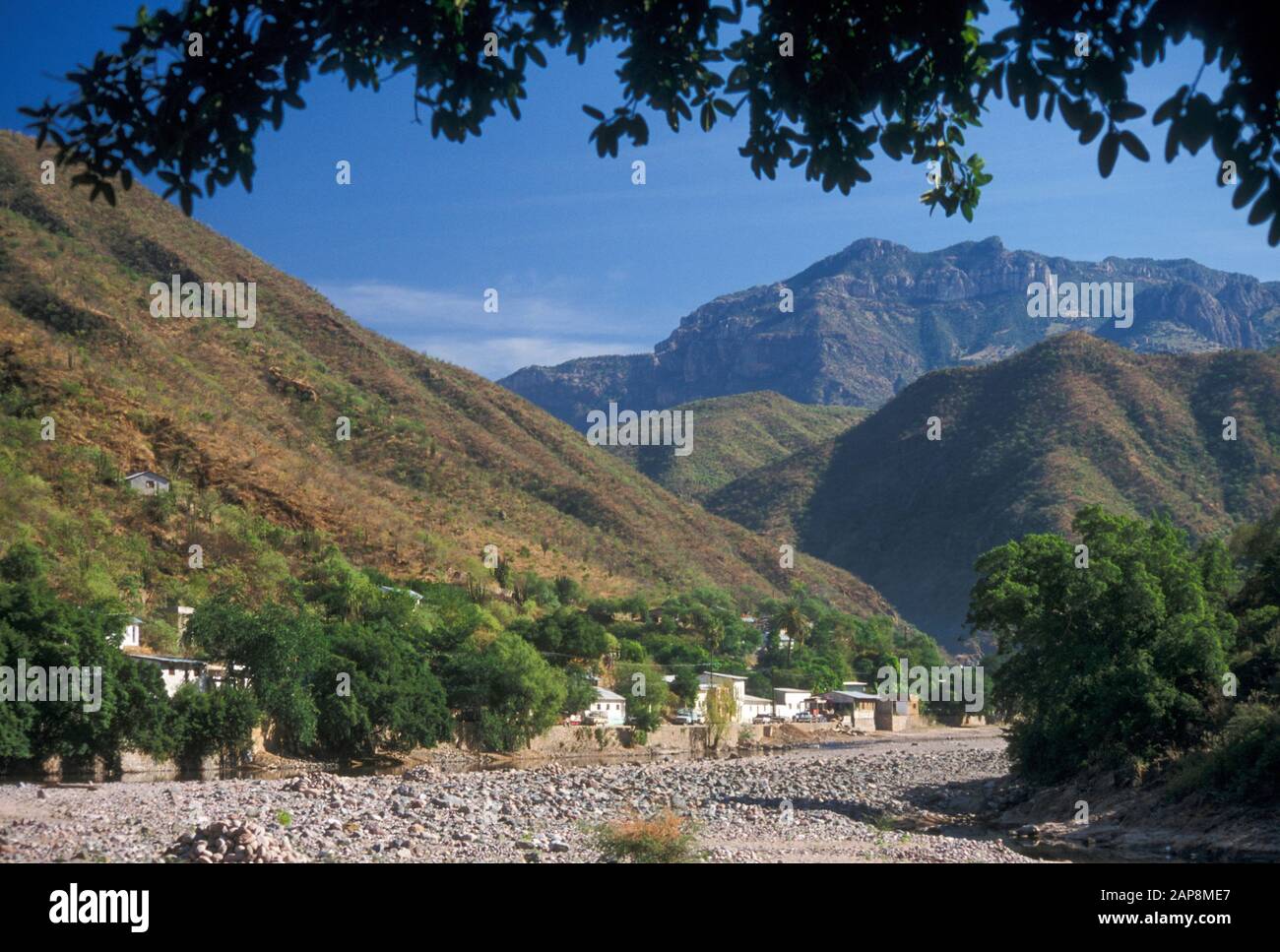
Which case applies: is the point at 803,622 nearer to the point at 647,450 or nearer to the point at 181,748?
the point at 181,748

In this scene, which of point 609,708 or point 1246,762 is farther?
point 609,708

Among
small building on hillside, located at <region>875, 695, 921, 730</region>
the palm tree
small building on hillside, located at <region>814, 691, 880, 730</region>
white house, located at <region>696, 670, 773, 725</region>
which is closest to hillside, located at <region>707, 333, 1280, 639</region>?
the palm tree

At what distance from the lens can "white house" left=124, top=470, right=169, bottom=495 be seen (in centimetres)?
4912

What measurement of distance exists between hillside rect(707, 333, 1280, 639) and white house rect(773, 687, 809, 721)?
41.3 m

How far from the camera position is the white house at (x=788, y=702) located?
65062mm

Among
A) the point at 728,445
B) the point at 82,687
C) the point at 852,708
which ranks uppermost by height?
the point at 728,445

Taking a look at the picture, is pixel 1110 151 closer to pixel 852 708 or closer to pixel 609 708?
pixel 609 708

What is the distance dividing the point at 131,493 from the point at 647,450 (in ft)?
421

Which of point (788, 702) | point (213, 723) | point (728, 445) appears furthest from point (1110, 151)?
point (728, 445)

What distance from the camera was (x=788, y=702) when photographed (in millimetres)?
66125

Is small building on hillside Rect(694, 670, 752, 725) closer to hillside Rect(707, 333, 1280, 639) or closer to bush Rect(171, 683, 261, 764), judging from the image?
bush Rect(171, 683, 261, 764)

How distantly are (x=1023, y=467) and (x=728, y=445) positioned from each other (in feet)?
215

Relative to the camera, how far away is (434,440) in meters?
77.7

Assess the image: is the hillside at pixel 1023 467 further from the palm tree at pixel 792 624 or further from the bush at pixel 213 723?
the bush at pixel 213 723
